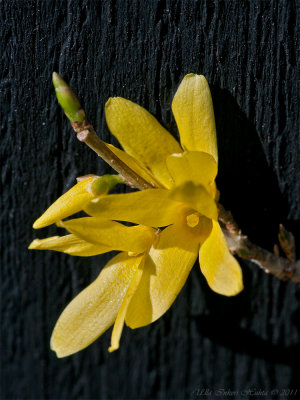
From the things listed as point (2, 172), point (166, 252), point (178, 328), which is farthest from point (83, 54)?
point (178, 328)

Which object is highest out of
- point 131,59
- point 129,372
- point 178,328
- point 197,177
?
point 131,59

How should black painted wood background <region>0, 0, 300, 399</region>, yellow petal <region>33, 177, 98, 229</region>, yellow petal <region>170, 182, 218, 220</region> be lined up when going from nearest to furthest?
1. yellow petal <region>170, 182, 218, 220</region>
2. yellow petal <region>33, 177, 98, 229</region>
3. black painted wood background <region>0, 0, 300, 399</region>

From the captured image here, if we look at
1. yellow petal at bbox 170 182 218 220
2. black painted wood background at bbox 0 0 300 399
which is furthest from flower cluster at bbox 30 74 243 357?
black painted wood background at bbox 0 0 300 399

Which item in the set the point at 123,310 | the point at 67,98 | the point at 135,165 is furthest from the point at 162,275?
the point at 67,98

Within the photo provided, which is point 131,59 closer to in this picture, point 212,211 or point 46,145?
point 46,145

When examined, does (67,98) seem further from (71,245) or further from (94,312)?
(94,312)

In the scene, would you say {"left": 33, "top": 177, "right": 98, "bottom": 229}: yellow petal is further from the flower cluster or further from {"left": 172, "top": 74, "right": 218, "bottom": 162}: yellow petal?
{"left": 172, "top": 74, "right": 218, "bottom": 162}: yellow petal

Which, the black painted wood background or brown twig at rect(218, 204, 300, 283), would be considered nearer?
brown twig at rect(218, 204, 300, 283)
